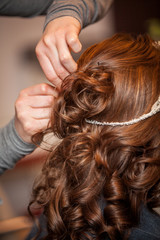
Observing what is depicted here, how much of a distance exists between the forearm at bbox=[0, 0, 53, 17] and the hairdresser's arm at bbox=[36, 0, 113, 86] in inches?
2.7

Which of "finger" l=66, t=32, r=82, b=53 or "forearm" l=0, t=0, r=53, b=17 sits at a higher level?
"forearm" l=0, t=0, r=53, b=17

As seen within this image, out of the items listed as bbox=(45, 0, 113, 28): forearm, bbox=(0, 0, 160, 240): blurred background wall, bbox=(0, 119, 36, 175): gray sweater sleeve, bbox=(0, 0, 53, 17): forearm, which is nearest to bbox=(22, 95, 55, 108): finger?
bbox=(0, 119, 36, 175): gray sweater sleeve

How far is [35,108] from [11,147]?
19 cm

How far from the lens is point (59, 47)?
0.72m

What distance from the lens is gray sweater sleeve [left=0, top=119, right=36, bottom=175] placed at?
0.93m

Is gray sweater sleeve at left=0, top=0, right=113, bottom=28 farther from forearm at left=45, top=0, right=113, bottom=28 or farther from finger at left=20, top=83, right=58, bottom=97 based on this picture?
finger at left=20, top=83, right=58, bottom=97

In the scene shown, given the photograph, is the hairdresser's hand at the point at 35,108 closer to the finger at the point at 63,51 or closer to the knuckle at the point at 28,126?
the knuckle at the point at 28,126

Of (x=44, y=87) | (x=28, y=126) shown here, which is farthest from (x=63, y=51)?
(x=28, y=126)

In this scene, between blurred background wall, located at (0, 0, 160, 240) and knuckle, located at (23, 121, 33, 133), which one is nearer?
knuckle, located at (23, 121, 33, 133)

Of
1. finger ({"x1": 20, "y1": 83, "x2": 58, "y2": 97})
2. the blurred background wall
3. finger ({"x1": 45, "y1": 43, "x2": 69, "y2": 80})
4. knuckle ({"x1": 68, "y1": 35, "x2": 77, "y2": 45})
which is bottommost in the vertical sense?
the blurred background wall

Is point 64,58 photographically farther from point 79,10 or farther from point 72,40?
point 79,10

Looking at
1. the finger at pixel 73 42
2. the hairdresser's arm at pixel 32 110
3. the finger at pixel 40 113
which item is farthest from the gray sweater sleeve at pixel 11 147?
the finger at pixel 73 42

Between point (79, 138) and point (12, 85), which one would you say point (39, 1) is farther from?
point (12, 85)

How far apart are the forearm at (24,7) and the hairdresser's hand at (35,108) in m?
0.32
